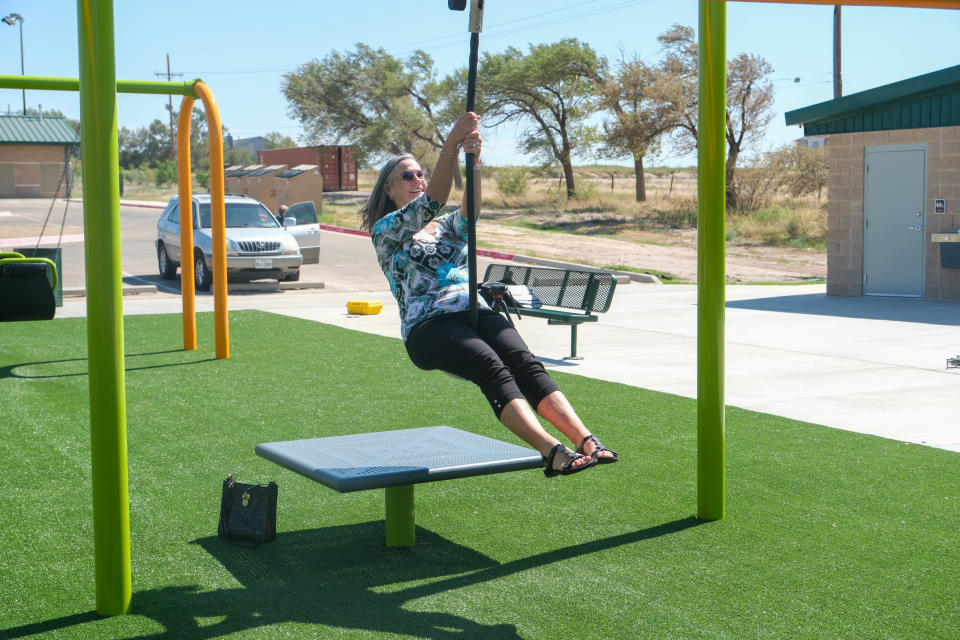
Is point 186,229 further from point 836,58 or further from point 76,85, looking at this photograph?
point 836,58

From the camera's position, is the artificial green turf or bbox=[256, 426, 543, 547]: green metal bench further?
bbox=[256, 426, 543, 547]: green metal bench

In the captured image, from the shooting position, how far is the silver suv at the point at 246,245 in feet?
60.0

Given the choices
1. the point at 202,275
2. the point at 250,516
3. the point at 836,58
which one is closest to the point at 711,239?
the point at 250,516

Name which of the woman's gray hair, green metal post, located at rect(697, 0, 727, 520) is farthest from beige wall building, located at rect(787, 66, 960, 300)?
the woman's gray hair

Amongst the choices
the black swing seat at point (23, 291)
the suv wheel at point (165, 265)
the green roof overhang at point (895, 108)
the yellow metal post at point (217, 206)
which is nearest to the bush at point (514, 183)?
the suv wheel at point (165, 265)

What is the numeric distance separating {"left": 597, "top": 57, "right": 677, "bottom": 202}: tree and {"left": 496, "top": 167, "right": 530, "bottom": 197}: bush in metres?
7.46

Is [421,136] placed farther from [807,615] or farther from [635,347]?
[807,615]

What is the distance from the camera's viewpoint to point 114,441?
11.8 ft

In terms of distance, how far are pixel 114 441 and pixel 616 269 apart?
18.7 m

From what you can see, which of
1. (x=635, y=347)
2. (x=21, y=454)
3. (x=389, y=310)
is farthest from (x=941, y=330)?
(x=21, y=454)

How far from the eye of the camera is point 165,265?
20562 millimetres

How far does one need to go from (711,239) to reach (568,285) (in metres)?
6.20

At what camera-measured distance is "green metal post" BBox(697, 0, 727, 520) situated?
4531 mm

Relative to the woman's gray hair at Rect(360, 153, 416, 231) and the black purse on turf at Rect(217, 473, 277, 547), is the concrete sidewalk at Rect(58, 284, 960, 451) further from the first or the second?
the black purse on turf at Rect(217, 473, 277, 547)
